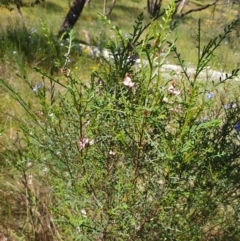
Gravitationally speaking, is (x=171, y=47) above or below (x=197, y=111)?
above

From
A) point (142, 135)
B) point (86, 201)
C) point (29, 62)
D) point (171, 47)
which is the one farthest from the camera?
point (29, 62)

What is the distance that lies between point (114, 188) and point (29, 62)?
12.4 feet

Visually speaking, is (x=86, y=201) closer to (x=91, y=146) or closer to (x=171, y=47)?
(x=91, y=146)

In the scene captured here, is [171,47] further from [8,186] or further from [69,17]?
[69,17]

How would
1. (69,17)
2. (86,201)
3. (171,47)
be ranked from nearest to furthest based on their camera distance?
(171,47)
(86,201)
(69,17)

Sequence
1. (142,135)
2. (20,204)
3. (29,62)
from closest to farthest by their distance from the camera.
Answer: (142,135) → (20,204) → (29,62)

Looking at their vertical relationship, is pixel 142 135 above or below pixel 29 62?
above

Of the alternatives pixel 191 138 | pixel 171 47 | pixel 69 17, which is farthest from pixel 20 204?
pixel 69 17

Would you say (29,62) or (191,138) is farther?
(29,62)

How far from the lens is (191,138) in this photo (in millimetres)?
1378

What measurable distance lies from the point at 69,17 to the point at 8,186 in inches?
221

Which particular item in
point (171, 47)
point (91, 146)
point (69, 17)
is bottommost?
point (69, 17)

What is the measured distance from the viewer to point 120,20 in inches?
633

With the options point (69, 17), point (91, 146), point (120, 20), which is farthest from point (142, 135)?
point (120, 20)
